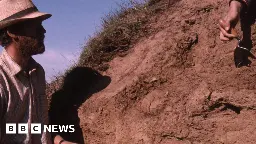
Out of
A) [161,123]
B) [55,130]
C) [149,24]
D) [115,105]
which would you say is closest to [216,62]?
[161,123]

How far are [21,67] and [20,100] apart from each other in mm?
309

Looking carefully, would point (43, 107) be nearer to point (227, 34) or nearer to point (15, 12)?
point (15, 12)

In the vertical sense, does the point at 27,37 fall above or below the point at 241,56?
above

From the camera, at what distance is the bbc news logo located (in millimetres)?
3151

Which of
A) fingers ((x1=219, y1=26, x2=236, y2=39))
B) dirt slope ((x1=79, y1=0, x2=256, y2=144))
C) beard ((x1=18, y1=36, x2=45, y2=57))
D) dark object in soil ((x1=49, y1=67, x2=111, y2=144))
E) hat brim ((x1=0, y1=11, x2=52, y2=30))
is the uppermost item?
hat brim ((x1=0, y1=11, x2=52, y2=30))

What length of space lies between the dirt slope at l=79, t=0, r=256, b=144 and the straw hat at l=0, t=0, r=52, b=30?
105 centimetres

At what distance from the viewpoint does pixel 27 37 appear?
3371 mm

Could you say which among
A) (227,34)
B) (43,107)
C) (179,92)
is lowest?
(43,107)

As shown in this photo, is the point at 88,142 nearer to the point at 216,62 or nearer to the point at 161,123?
the point at 161,123

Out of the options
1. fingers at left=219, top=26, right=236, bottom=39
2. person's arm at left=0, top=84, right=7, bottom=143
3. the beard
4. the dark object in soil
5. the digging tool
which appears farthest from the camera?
the dark object in soil

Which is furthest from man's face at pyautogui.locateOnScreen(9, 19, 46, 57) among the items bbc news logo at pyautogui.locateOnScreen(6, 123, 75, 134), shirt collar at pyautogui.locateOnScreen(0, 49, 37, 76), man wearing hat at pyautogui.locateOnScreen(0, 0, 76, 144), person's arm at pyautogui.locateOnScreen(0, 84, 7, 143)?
bbc news logo at pyautogui.locateOnScreen(6, 123, 75, 134)

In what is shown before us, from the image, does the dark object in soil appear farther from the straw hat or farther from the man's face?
the straw hat

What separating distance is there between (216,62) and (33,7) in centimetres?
178

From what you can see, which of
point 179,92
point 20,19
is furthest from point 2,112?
point 179,92
